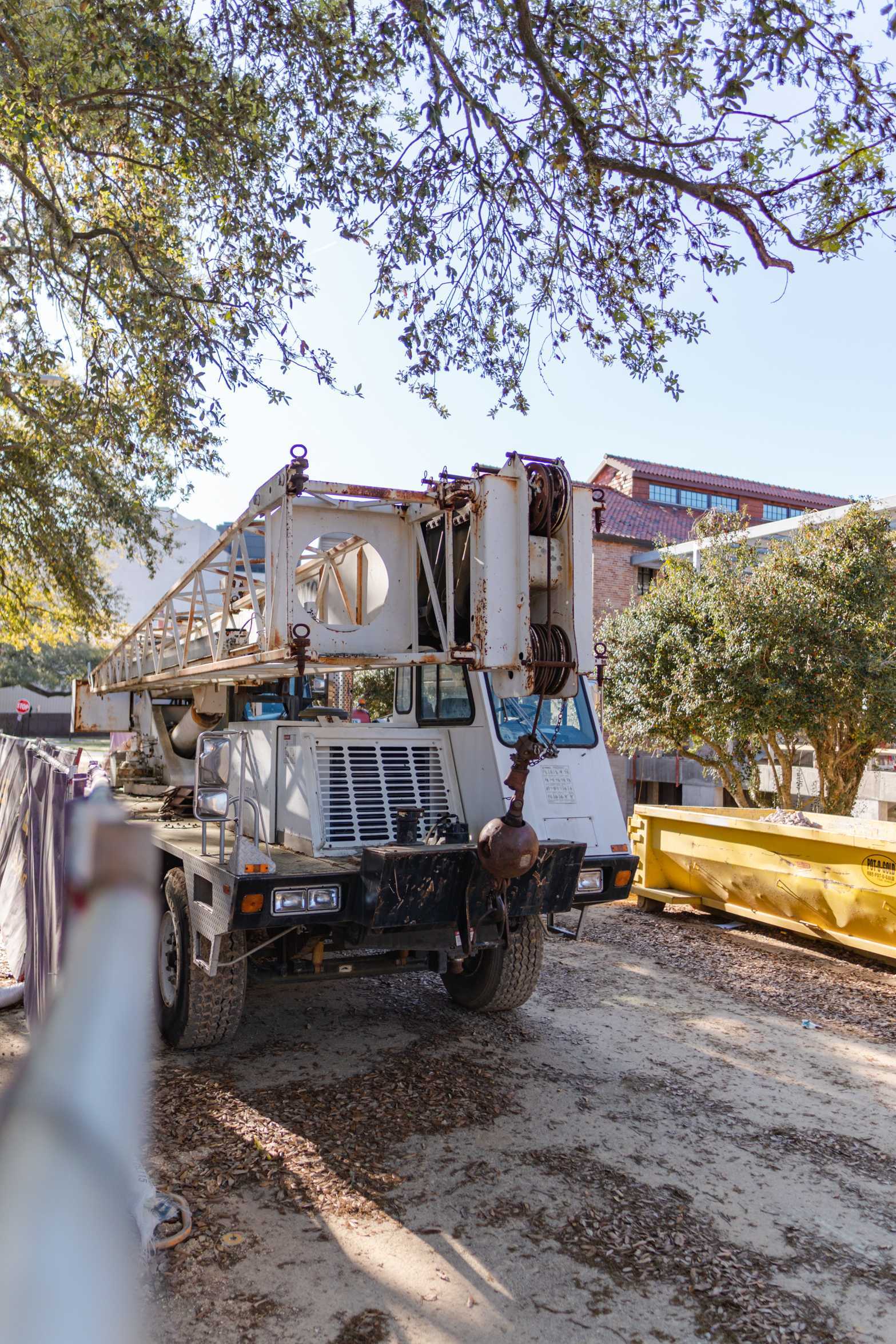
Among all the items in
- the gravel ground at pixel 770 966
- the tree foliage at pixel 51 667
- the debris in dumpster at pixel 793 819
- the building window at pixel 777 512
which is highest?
the building window at pixel 777 512

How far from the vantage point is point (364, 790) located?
5668 mm

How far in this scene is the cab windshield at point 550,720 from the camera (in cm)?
569

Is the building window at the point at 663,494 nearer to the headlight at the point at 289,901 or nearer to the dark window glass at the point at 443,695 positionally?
the dark window glass at the point at 443,695

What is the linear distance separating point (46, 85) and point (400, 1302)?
7.83 metres

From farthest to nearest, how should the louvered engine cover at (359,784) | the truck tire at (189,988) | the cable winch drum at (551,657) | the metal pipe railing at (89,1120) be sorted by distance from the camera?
the louvered engine cover at (359,784), the truck tire at (189,988), the cable winch drum at (551,657), the metal pipe railing at (89,1120)

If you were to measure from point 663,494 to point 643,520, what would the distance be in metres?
2.80

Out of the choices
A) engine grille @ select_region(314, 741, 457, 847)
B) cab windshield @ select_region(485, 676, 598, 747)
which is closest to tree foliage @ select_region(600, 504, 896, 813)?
cab windshield @ select_region(485, 676, 598, 747)

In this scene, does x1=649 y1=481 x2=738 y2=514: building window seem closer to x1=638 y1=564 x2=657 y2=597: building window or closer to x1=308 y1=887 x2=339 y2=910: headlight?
x1=638 y1=564 x2=657 y2=597: building window

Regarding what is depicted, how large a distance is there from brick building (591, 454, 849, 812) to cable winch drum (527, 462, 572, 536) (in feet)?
43.1

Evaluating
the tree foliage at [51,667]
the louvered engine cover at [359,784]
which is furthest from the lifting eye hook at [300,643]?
the tree foliage at [51,667]

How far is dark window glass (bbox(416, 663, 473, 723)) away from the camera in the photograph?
5.97 m

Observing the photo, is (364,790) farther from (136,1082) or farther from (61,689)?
(61,689)

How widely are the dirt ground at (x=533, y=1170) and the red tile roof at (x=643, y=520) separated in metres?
17.3

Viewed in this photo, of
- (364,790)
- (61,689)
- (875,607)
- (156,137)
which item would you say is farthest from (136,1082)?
(61,689)
